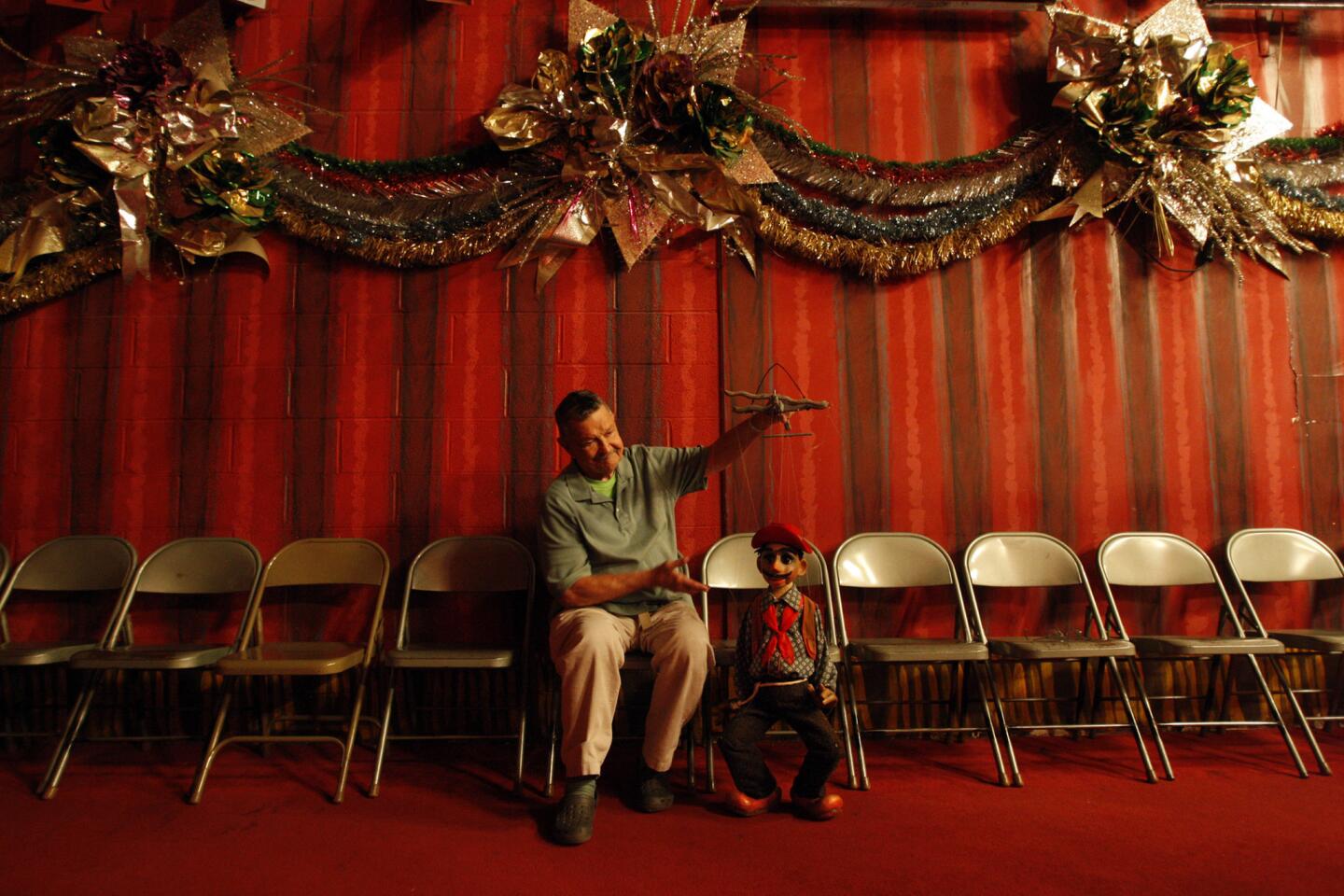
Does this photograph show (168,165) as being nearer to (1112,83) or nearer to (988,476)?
(988,476)

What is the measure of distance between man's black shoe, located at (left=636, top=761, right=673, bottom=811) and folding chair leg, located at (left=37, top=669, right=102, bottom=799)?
1794 mm

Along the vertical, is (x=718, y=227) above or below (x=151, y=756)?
above

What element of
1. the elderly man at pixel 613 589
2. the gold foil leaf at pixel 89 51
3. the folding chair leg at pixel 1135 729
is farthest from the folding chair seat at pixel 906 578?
the gold foil leaf at pixel 89 51

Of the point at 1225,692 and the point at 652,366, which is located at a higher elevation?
the point at 652,366

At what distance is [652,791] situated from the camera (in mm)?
2346

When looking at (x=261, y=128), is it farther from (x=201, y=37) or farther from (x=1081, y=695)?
(x=1081, y=695)

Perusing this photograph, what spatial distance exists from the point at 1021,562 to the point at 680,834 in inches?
70.4

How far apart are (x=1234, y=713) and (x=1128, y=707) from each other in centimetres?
95

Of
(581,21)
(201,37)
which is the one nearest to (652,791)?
(581,21)

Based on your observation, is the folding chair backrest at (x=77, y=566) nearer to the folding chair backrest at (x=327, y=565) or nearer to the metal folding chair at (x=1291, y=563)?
the folding chair backrest at (x=327, y=565)

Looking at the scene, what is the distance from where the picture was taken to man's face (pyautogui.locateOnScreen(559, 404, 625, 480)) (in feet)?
8.28

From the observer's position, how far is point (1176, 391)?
3449 millimetres

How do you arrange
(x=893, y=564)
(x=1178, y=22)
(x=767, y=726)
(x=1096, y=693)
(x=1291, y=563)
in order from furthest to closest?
1. (x=1178, y=22)
2. (x=1291, y=563)
3. (x=893, y=564)
4. (x=1096, y=693)
5. (x=767, y=726)

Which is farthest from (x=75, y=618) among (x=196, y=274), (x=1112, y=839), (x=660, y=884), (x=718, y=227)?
(x=1112, y=839)
